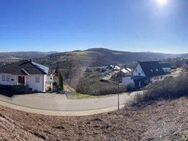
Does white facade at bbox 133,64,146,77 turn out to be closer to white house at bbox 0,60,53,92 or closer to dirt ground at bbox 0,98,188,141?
white house at bbox 0,60,53,92

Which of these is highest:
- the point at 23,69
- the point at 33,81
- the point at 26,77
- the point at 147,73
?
the point at 23,69


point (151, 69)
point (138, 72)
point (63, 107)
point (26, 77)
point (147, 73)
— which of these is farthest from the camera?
point (151, 69)

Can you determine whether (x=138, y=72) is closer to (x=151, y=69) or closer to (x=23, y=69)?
(x=151, y=69)

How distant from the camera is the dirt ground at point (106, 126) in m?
14.2

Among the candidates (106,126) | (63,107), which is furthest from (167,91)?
(106,126)

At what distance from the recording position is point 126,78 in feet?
183

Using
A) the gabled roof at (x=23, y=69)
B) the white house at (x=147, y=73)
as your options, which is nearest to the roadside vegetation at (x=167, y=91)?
the gabled roof at (x=23, y=69)

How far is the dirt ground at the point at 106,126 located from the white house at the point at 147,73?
34.0m

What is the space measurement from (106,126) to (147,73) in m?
41.5

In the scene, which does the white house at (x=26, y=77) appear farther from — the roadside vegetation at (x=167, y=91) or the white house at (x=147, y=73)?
the white house at (x=147, y=73)

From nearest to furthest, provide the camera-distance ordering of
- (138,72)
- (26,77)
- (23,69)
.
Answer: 1. (26,77)
2. (23,69)
3. (138,72)

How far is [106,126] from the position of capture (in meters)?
18.2

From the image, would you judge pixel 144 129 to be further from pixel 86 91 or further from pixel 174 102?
pixel 86 91

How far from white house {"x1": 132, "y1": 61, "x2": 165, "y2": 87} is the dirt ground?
34.0m
